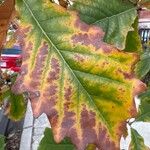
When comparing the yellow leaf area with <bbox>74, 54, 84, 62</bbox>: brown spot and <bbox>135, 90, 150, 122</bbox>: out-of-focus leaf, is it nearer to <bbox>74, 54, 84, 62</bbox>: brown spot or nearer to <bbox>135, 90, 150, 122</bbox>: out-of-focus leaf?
<bbox>74, 54, 84, 62</bbox>: brown spot

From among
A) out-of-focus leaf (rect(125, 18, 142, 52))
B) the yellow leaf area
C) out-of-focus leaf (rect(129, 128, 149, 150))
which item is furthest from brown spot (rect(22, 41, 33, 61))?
out-of-focus leaf (rect(129, 128, 149, 150))

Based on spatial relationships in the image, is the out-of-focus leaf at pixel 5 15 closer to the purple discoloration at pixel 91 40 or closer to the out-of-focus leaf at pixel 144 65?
the purple discoloration at pixel 91 40

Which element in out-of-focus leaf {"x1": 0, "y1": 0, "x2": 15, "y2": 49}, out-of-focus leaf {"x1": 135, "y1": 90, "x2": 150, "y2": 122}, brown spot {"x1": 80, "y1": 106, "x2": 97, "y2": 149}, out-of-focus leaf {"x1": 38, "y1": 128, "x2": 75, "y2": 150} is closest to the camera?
brown spot {"x1": 80, "y1": 106, "x2": 97, "y2": 149}

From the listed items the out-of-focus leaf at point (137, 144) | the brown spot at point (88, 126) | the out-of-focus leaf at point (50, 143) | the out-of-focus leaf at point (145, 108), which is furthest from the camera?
the out-of-focus leaf at point (145, 108)

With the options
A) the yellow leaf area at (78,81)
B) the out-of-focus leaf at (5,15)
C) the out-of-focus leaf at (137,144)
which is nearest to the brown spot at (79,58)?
the yellow leaf area at (78,81)

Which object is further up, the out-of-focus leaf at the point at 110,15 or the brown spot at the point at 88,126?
the out-of-focus leaf at the point at 110,15
